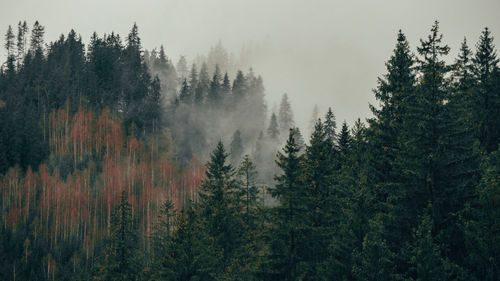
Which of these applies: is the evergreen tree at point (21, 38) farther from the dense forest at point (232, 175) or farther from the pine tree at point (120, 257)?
the pine tree at point (120, 257)

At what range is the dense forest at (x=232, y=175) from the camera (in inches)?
709

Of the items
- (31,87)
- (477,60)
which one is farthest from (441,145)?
(31,87)

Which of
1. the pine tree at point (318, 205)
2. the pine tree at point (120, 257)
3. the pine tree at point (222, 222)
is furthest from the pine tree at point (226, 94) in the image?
the pine tree at point (318, 205)

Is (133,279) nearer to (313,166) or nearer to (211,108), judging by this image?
(313,166)

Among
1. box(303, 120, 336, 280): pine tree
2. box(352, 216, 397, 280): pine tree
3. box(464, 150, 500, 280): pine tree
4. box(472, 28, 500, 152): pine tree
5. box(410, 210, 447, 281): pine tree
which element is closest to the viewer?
box(464, 150, 500, 280): pine tree

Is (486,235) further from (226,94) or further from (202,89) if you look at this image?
(202,89)

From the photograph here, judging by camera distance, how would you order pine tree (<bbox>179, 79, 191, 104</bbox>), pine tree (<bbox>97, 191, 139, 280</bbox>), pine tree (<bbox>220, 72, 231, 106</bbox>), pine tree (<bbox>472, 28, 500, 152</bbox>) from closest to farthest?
pine tree (<bbox>97, 191, 139, 280</bbox>) < pine tree (<bbox>472, 28, 500, 152</bbox>) < pine tree (<bbox>179, 79, 191, 104</bbox>) < pine tree (<bbox>220, 72, 231, 106</bbox>)

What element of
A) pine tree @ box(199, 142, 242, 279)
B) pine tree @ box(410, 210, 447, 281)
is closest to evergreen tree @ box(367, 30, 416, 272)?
pine tree @ box(410, 210, 447, 281)

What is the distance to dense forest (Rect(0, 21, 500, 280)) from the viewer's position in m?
18.0

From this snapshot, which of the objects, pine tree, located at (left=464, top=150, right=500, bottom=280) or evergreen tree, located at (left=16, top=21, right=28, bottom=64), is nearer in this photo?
pine tree, located at (left=464, top=150, right=500, bottom=280)

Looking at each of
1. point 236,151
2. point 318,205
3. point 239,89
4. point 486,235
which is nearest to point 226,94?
point 239,89

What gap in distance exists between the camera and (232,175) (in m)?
34.0

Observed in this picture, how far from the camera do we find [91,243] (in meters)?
77.9

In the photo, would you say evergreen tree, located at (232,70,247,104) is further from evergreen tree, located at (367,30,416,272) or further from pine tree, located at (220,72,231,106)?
evergreen tree, located at (367,30,416,272)
